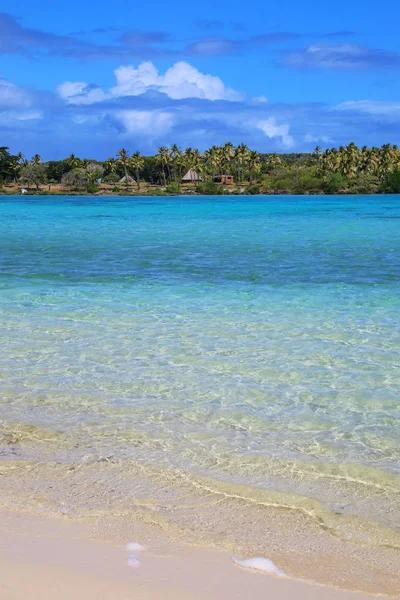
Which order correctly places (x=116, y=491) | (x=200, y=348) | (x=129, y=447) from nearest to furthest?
(x=116, y=491) → (x=129, y=447) → (x=200, y=348)

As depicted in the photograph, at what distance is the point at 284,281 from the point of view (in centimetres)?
1483

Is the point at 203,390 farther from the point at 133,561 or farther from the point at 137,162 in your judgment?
the point at 137,162

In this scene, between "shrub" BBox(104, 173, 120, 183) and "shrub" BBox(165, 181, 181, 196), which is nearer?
"shrub" BBox(165, 181, 181, 196)

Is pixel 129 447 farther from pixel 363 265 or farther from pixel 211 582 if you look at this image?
pixel 363 265

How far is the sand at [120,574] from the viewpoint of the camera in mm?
3297

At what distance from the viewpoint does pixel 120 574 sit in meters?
3.46

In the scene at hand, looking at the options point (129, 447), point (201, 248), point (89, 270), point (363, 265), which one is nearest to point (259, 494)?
point (129, 447)

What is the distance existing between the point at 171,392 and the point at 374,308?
5594 millimetres

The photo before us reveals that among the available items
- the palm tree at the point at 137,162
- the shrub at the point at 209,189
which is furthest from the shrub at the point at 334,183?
the palm tree at the point at 137,162

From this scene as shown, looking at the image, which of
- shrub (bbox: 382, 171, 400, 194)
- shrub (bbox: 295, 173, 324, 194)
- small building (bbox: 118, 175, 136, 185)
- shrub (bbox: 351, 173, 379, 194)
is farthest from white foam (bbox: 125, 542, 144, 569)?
small building (bbox: 118, 175, 136, 185)

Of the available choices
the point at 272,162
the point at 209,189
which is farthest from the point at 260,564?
the point at 272,162

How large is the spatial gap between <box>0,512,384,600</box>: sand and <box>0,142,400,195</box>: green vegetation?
5200 inches

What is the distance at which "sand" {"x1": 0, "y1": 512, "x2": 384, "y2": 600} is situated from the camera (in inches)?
130

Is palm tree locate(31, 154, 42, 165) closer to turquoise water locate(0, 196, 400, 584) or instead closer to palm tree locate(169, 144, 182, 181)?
palm tree locate(169, 144, 182, 181)
